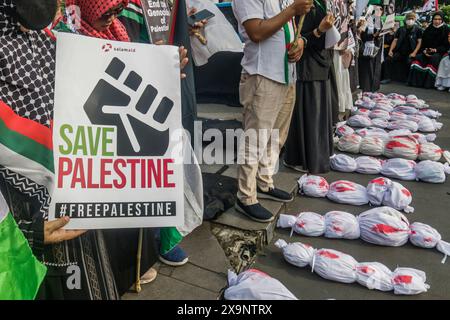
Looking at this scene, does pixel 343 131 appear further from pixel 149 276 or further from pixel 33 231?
pixel 33 231

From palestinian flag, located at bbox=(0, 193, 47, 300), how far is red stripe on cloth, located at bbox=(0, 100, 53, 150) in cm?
24

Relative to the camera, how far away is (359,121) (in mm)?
6758

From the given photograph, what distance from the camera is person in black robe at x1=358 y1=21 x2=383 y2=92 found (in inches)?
326

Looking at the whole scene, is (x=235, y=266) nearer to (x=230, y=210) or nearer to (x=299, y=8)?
(x=230, y=210)

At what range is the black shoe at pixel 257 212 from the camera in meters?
3.27

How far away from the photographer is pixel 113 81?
171 centimetres

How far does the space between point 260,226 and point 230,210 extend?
314 mm

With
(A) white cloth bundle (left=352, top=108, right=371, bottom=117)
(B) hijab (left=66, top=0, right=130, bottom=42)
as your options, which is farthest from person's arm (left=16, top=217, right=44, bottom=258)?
(A) white cloth bundle (left=352, top=108, right=371, bottom=117)

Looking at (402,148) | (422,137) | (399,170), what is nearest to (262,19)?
(399,170)

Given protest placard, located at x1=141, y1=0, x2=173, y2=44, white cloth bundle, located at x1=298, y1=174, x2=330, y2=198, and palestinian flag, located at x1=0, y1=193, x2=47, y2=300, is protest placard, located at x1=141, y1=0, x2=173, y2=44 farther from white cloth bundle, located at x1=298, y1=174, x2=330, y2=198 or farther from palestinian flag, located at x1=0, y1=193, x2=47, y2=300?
white cloth bundle, located at x1=298, y1=174, x2=330, y2=198

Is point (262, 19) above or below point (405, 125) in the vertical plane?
above

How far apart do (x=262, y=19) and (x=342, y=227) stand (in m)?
1.68

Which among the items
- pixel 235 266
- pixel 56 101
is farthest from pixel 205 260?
pixel 56 101

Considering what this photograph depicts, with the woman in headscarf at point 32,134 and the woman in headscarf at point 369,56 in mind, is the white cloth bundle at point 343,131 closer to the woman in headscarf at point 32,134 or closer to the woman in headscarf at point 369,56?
the woman in headscarf at point 369,56
